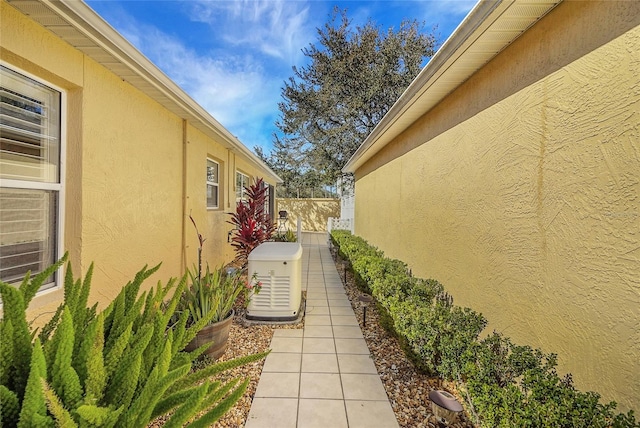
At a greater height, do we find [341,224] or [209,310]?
[341,224]

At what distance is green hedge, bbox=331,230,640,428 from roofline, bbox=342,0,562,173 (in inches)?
A: 98.8

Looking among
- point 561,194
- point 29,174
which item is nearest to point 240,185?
point 29,174

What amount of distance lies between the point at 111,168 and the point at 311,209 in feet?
54.5

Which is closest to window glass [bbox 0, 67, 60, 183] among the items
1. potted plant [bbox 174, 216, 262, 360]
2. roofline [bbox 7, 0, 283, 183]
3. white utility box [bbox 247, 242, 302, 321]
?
roofline [bbox 7, 0, 283, 183]

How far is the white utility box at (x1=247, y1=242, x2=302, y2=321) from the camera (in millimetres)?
4477

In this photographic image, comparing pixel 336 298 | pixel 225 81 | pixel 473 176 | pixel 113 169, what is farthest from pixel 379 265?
pixel 225 81

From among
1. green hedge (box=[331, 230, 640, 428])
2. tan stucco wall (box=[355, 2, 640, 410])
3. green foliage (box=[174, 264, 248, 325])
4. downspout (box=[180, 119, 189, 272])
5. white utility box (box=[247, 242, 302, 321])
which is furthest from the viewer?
downspout (box=[180, 119, 189, 272])

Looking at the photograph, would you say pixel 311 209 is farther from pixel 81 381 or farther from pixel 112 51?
pixel 81 381

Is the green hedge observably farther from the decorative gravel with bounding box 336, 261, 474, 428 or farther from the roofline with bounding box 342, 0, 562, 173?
the roofline with bounding box 342, 0, 562, 173

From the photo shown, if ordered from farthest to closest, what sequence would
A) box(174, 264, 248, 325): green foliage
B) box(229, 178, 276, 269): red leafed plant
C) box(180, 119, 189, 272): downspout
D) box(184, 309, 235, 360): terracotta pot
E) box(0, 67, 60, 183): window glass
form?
box(229, 178, 276, 269): red leafed plant, box(180, 119, 189, 272): downspout, box(174, 264, 248, 325): green foliage, box(184, 309, 235, 360): terracotta pot, box(0, 67, 60, 183): window glass

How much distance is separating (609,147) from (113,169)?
4.30m

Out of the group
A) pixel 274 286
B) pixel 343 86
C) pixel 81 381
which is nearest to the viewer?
pixel 81 381

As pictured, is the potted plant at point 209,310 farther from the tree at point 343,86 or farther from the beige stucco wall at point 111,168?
the tree at point 343,86

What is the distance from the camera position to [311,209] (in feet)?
65.1
